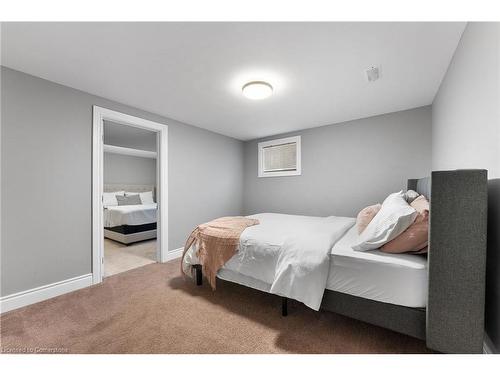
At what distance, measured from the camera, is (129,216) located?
4.27m

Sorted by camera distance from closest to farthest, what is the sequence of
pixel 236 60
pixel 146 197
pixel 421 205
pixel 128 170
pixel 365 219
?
1. pixel 421 205
2. pixel 236 60
3. pixel 365 219
4. pixel 146 197
5. pixel 128 170

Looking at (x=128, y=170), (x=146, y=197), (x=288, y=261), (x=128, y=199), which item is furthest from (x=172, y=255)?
(x=128, y=170)

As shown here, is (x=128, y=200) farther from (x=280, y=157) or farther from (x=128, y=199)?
(x=280, y=157)

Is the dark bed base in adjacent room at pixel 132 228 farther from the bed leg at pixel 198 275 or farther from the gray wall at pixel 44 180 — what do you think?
the bed leg at pixel 198 275

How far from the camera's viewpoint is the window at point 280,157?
163 inches

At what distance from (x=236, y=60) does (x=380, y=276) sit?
6.75 feet

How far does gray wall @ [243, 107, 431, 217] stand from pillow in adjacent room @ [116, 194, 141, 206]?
3895 millimetres

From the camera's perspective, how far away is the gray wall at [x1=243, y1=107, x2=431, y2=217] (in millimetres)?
2994

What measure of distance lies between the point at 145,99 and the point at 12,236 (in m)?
1.97

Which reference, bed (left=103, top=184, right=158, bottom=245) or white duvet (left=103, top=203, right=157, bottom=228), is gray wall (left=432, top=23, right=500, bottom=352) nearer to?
bed (left=103, top=184, right=158, bottom=245)

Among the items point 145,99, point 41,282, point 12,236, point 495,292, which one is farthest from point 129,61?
point 495,292

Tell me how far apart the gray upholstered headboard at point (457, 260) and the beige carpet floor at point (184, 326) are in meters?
0.35
